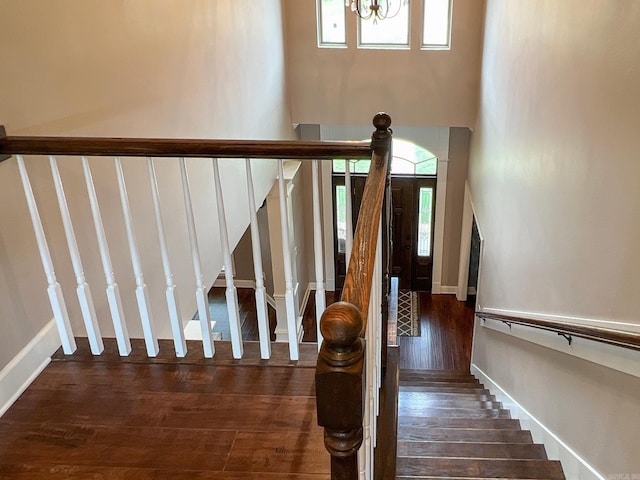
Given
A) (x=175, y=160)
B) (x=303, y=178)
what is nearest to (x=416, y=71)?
(x=303, y=178)

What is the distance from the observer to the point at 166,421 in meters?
1.97

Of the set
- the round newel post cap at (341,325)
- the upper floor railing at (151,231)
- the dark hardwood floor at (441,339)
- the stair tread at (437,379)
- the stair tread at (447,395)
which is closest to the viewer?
the round newel post cap at (341,325)

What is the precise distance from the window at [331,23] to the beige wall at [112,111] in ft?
7.06

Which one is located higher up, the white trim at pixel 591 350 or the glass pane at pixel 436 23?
the glass pane at pixel 436 23

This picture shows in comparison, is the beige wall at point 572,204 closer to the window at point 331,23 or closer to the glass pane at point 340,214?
the window at point 331,23

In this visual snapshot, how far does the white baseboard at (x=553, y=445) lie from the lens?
245cm

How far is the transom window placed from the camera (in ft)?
20.5

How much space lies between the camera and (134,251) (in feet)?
7.12

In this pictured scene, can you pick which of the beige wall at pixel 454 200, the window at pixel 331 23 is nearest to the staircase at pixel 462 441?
the beige wall at pixel 454 200

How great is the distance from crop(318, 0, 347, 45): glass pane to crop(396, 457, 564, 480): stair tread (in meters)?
5.11

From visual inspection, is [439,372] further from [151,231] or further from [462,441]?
[151,231]

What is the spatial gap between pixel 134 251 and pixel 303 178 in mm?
5565

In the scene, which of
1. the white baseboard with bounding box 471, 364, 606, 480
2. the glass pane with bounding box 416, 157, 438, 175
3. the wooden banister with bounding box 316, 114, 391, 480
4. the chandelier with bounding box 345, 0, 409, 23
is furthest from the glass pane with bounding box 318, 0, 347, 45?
the wooden banister with bounding box 316, 114, 391, 480

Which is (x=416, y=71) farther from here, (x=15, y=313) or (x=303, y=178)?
(x=15, y=313)
